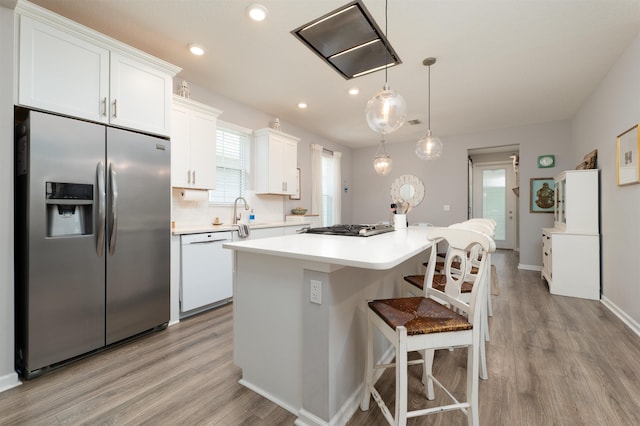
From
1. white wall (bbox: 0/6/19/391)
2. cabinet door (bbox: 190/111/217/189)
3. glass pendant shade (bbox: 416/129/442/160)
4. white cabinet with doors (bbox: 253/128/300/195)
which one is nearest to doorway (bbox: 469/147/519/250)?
glass pendant shade (bbox: 416/129/442/160)

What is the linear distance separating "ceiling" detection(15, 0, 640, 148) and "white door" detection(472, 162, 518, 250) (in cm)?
358

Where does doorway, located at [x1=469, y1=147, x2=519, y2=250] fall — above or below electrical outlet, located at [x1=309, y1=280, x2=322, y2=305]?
above

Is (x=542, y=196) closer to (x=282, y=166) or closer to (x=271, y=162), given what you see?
(x=282, y=166)

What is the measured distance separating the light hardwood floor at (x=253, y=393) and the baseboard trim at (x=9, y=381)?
0.13ft

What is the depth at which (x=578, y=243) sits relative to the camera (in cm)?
365

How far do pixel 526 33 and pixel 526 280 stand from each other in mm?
3640

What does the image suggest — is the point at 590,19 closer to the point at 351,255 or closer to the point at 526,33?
the point at 526,33

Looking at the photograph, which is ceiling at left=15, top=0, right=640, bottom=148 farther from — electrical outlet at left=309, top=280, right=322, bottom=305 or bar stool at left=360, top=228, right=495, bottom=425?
electrical outlet at left=309, top=280, right=322, bottom=305

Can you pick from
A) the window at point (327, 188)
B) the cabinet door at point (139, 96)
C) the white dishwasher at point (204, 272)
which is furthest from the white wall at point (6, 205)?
the window at point (327, 188)

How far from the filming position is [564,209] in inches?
157

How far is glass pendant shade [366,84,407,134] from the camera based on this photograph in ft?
7.02

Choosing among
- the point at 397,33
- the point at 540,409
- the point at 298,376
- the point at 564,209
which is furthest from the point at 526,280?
the point at 298,376

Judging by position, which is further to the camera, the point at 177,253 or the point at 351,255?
the point at 177,253

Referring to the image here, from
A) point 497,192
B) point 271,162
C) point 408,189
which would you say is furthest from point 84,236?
point 497,192
